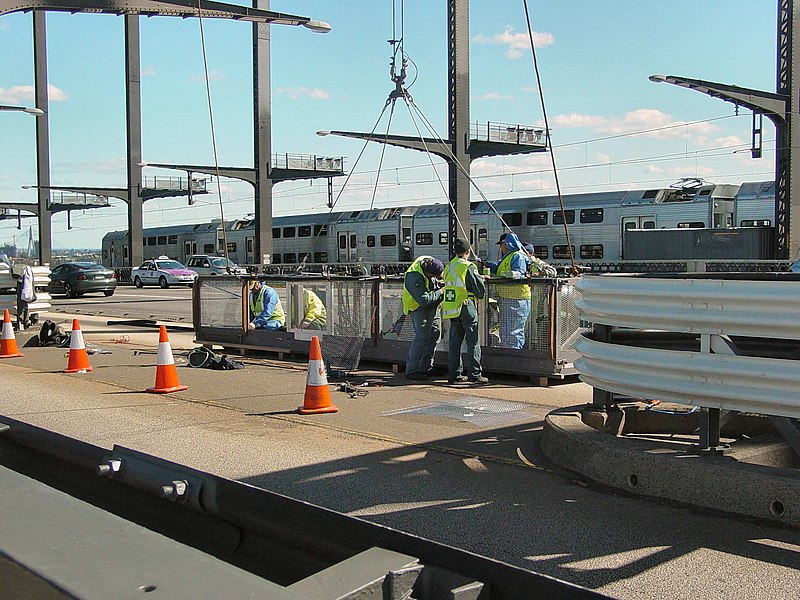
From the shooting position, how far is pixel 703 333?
18.8 feet

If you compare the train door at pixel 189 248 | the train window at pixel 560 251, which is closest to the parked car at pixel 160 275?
the train door at pixel 189 248

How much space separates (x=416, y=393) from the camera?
10.8 m

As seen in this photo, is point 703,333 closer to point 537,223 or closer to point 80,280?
point 537,223

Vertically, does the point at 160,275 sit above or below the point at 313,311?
above

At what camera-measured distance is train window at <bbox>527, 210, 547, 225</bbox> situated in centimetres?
4028

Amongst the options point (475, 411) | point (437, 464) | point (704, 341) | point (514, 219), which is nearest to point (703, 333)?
point (704, 341)

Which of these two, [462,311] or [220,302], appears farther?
[220,302]

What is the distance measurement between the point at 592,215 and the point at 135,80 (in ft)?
84.8

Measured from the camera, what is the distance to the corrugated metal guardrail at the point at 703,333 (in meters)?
5.33

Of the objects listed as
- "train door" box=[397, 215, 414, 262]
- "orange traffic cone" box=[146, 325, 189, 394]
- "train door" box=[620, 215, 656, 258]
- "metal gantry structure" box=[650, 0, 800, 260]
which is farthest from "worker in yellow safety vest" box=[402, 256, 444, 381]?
"train door" box=[397, 215, 414, 262]

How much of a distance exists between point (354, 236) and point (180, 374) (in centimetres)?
3744

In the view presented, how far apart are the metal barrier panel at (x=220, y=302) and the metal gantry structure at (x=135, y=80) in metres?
4.86

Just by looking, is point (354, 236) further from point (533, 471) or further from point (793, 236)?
point (533, 471)

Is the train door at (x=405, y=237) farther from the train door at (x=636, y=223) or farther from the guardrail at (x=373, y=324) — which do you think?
the guardrail at (x=373, y=324)
